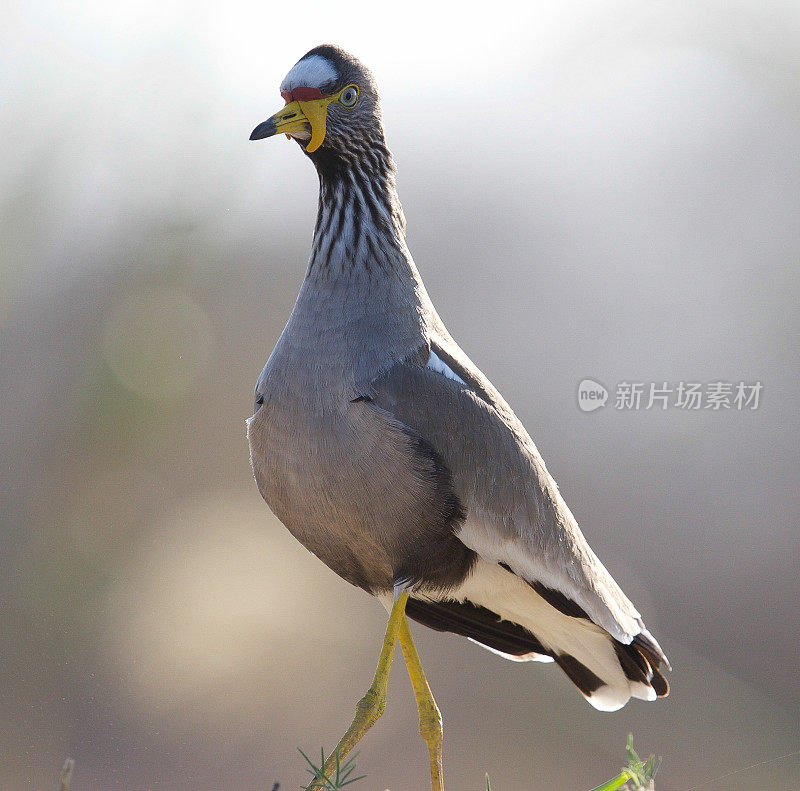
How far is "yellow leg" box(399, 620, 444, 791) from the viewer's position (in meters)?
2.69

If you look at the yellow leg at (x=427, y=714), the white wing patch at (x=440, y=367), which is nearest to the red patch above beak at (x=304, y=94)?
the white wing patch at (x=440, y=367)

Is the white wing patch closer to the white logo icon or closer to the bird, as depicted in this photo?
the bird

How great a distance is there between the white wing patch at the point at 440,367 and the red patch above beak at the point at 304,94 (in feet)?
2.74

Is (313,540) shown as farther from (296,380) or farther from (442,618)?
(442,618)

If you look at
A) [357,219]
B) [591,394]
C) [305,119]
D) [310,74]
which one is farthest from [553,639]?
[591,394]

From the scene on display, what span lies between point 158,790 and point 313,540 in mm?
3525

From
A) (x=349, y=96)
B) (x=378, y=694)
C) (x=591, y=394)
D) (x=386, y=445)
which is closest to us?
(x=386, y=445)

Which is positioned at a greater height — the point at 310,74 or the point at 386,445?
the point at 310,74

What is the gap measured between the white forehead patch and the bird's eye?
0.17ft

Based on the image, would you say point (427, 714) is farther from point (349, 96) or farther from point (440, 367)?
point (349, 96)

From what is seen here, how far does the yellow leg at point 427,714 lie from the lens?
269 centimetres

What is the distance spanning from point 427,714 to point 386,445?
95 centimetres

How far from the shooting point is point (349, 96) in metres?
2.63

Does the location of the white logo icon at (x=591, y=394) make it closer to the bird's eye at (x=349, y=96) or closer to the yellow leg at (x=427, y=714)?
the yellow leg at (x=427, y=714)
